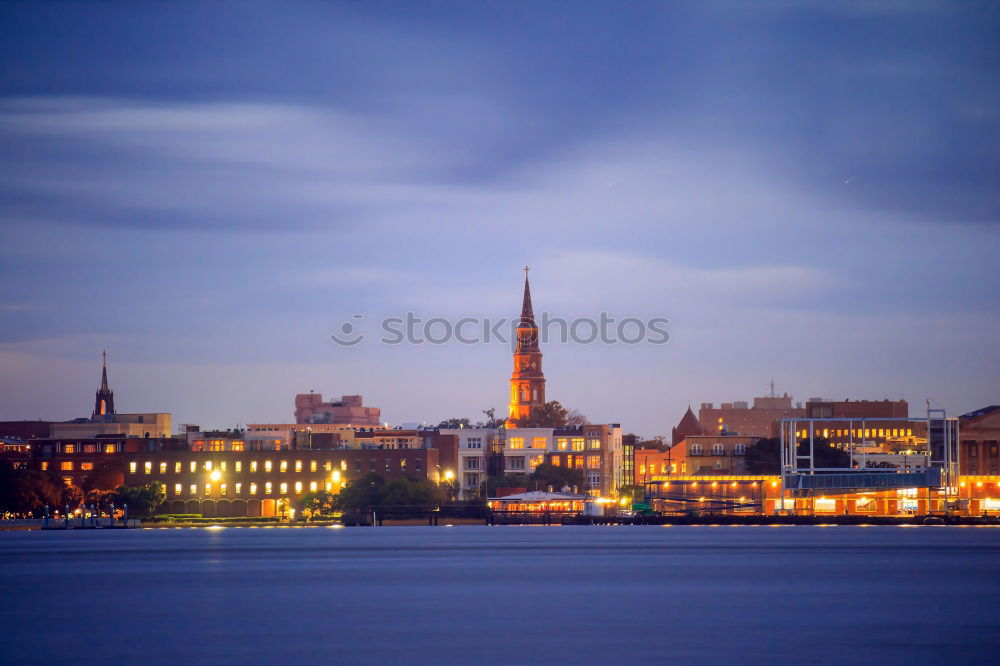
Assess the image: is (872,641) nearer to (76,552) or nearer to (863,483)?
(76,552)

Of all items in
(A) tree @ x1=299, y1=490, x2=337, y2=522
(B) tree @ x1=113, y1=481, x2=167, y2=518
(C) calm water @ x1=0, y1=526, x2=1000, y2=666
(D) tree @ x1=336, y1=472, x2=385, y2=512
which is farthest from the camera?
(B) tree @ x1=113, y1=481, x2=167, y2=518

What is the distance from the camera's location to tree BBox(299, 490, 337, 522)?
194 meters

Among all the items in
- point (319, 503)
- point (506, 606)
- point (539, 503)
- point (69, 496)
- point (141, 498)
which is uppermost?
point (69, 496)

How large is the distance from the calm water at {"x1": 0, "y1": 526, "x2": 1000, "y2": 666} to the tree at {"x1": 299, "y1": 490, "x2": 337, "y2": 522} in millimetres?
72781

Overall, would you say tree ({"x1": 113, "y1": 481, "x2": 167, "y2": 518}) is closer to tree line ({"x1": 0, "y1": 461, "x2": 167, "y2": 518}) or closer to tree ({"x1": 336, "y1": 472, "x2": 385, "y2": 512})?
tree line ({"x1": 0, "y1": 461, "x2": 167, "y2": 518})

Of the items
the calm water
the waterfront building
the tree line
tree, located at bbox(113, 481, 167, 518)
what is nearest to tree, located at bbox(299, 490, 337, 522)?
tree, located at bbox(113, 481, 167, 518)

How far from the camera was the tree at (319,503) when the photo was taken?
194 metres

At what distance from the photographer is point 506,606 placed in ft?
221

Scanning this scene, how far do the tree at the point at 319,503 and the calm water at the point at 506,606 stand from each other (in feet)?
239

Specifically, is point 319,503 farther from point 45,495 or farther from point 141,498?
point 45,495

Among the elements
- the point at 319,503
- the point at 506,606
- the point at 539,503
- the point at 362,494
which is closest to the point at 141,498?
the point at 319,503

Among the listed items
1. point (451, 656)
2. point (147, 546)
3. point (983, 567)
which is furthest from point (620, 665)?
point (147, 546)

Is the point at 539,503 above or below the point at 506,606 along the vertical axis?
above

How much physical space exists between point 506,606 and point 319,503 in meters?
129
